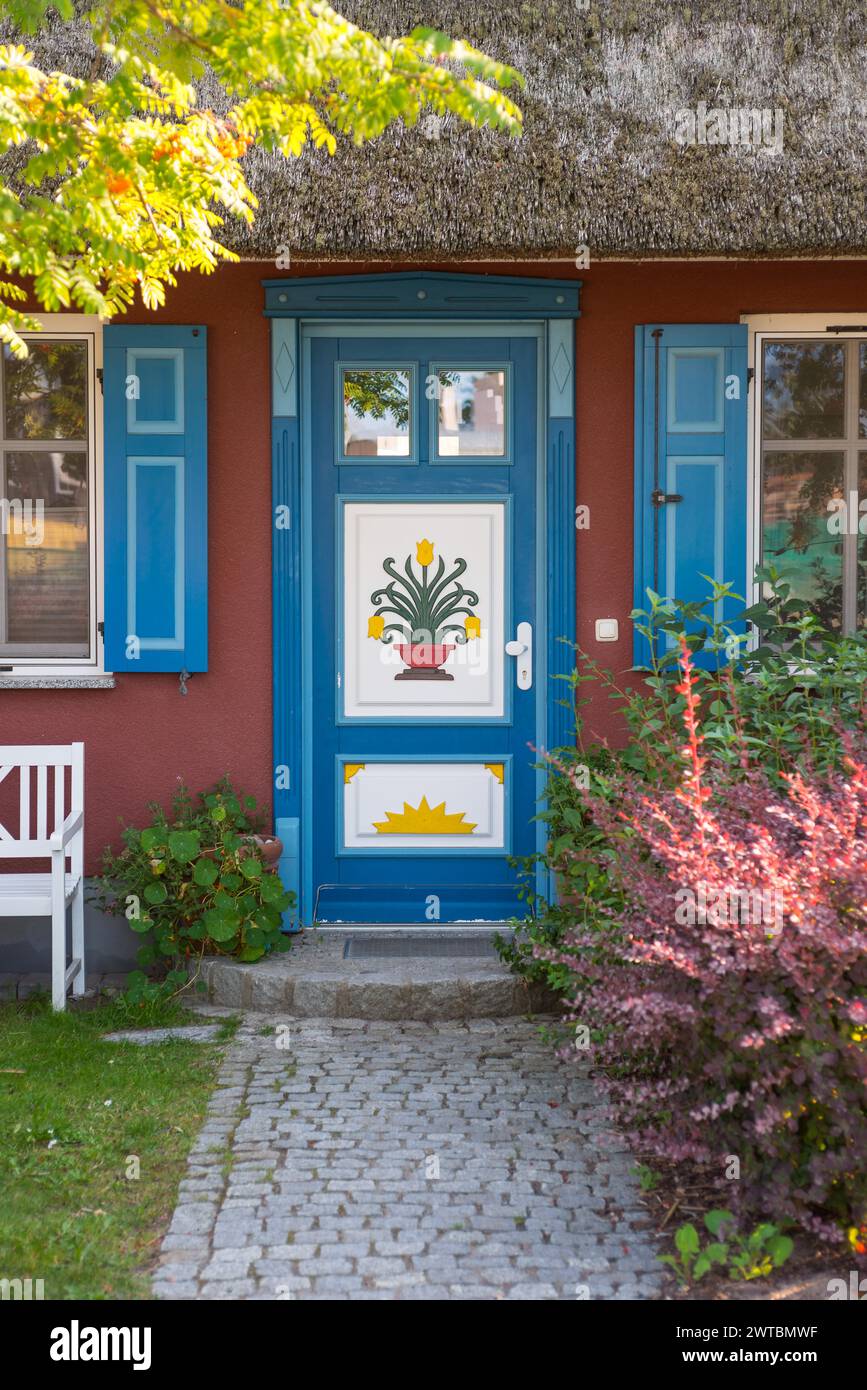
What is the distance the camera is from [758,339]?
16.6ft

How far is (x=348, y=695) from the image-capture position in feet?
16.9

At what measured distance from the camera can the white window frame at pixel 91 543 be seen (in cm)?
502

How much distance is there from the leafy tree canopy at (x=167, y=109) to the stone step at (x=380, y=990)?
2441mm

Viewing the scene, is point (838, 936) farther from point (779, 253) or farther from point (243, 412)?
point (243, 412)

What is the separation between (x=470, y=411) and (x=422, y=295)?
508 millimetres

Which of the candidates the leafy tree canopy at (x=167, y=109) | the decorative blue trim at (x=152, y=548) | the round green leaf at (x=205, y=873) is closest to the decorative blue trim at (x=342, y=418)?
the decorative blue trim at (x=152, y=548)

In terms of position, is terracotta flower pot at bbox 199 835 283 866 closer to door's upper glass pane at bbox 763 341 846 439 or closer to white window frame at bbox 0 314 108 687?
white window frame at bbox 0 314 108 687

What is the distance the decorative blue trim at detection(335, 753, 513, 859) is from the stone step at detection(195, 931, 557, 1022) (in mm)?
603

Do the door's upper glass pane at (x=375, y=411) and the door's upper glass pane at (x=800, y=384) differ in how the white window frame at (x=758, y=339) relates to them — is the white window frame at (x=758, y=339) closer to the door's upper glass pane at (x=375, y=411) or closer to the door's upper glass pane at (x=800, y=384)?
the door's upper glass pane at (x=800, y=384)

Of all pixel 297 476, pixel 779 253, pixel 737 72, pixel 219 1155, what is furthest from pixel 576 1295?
pixel 737 72

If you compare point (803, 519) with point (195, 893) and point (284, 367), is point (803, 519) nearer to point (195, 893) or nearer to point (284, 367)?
point (284, 367)

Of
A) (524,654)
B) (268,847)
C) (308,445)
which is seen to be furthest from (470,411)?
(268,847)

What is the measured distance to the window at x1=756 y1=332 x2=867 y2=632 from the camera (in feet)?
16.8
